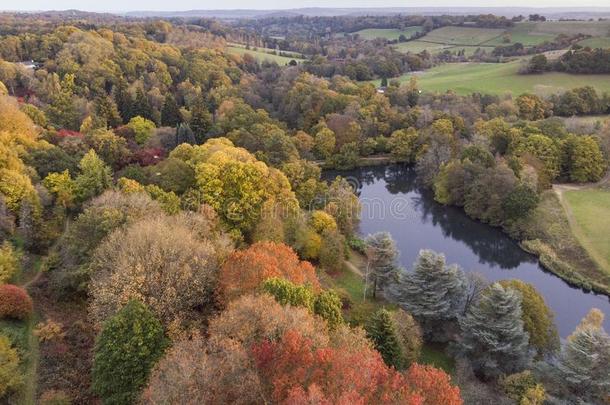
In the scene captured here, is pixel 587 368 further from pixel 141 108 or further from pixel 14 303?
pixel 141 108

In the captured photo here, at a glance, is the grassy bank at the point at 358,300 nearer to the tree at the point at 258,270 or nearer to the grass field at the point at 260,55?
the tree at the point at 258,270

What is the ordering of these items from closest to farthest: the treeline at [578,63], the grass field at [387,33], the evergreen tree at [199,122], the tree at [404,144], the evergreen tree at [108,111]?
the evergreen tree at [199,122]
the evergreen tree at [108,111]
the tree at [404,144]
the treeline at [578,63]
the grass field at [387,33]

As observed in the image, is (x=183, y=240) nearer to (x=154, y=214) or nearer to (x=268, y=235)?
(x=154, y=214)

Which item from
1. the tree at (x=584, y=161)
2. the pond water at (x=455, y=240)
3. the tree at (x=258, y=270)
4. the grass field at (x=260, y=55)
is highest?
the tree at (x=258, y=270)

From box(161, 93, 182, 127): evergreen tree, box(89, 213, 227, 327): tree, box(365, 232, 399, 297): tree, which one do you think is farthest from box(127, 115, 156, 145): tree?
box(365, 232, 399, 297): tree

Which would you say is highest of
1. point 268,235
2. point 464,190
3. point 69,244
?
point 69,244

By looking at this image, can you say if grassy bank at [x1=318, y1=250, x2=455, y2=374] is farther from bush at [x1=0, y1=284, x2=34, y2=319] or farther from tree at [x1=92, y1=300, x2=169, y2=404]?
bush at [x1=0, y1=284, x2=34, y2=319]

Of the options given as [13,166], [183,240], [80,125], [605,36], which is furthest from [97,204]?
[605,36]

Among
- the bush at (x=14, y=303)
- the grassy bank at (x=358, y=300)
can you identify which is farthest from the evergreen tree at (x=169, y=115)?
the bush at (x=14, y=303)
